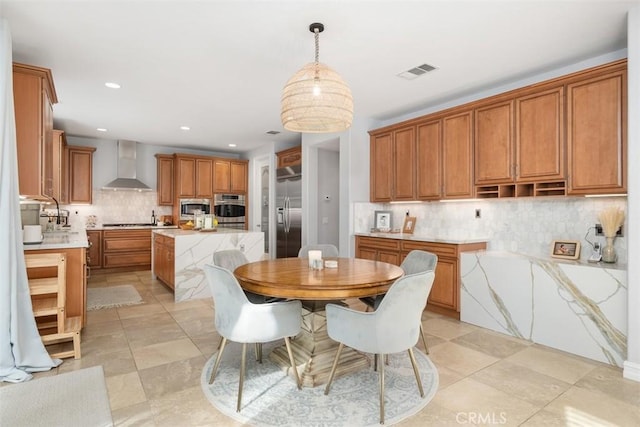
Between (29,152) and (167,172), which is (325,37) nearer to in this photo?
(29,152)

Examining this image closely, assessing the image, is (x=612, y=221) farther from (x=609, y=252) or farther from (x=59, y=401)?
(x=59, y=401)

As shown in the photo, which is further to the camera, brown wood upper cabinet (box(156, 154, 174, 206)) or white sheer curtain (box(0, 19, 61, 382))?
brown wood upper cabinet (box(156, 154, 174, 206))

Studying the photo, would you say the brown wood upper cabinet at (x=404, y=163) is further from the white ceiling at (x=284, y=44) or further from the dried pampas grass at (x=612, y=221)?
the dried pampas grass at (x=612, y=221)

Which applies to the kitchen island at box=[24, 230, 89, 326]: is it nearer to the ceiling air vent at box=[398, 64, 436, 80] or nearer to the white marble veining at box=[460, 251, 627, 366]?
the ceiling air vent at box=[398, 64, 436, 80]

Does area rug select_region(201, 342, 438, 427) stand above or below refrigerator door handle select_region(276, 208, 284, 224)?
below

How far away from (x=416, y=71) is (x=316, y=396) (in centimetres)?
307

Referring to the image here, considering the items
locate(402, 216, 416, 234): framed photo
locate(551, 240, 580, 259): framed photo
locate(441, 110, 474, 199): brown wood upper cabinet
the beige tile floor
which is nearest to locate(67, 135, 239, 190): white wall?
the beige tile floor

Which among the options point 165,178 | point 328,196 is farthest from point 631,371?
point 165,178

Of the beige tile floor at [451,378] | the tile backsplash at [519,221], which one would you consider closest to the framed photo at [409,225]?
the tile backsplash at [519,221]

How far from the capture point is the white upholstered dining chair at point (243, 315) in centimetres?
214

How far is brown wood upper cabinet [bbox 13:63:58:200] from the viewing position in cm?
292

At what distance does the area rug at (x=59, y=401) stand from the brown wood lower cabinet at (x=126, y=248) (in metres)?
4.59

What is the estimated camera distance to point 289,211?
21.8ft

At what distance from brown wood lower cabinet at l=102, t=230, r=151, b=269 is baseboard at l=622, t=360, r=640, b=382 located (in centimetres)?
709
